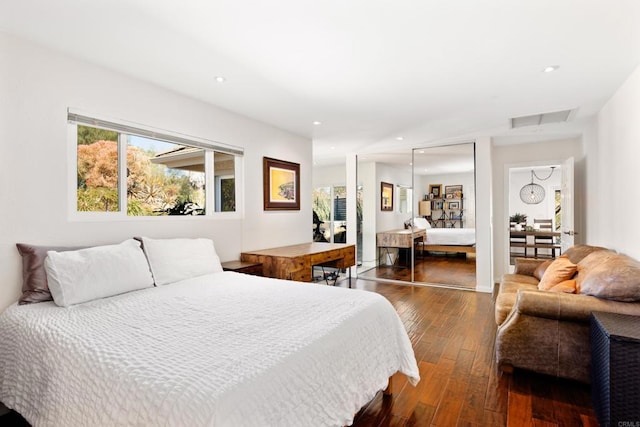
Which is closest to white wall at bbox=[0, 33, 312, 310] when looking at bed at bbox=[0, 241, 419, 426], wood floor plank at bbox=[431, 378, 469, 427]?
bed at bbox=[0, 241, 419, 426]

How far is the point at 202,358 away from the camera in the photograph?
1238 mm

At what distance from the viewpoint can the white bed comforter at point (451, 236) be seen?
17.0 ft

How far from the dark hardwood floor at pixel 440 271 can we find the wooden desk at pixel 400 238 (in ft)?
1.08

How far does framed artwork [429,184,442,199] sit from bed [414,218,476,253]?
478 millimetres

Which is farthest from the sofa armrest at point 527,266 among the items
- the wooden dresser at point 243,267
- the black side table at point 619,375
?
the wooden dresser at point 243,267

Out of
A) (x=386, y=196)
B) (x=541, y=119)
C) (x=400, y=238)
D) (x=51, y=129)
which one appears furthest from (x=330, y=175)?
(x=51, y=129)

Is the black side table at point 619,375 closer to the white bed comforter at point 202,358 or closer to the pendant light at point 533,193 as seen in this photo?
the white bed comforter at point 202,358

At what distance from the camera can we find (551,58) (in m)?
2.46

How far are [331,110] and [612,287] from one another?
2891mm

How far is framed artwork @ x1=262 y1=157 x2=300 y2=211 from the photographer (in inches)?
163

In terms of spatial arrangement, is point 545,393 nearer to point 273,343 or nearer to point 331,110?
point 273,343

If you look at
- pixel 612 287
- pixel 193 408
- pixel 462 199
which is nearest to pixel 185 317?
pixel 193 408

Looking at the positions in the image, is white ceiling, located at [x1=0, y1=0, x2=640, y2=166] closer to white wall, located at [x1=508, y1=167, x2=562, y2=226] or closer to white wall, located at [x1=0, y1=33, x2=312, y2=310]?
white wall, located at [x1=0, y1=33, x2=312, y2=310]

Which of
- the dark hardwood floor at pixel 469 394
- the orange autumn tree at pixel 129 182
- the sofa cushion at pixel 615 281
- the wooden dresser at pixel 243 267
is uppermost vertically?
the orange autumn tree at pixel 129 182
